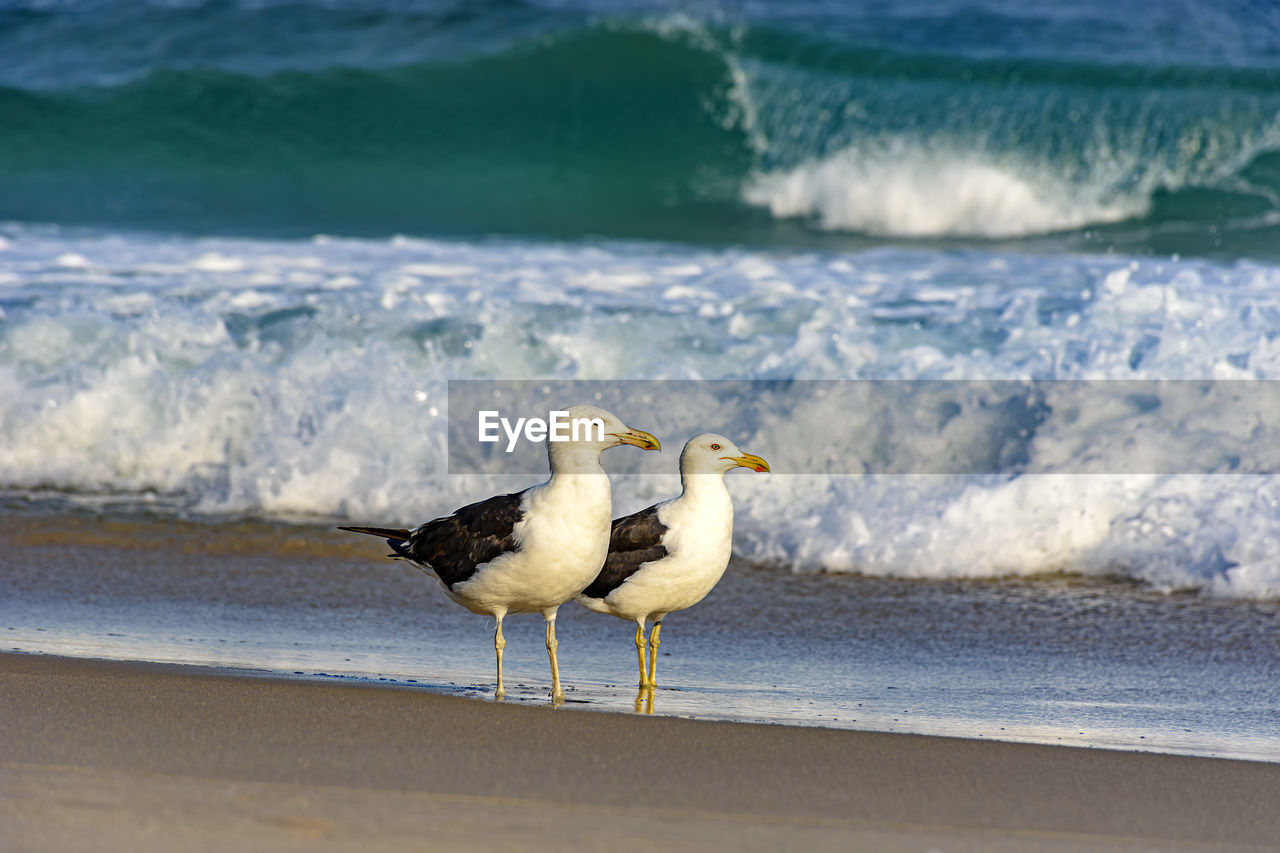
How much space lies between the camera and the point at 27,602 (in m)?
5.22

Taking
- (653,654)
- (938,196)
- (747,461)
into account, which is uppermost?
(938,196)

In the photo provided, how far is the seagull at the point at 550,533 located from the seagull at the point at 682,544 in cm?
21

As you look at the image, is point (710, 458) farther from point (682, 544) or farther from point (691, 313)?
point (691, 313)

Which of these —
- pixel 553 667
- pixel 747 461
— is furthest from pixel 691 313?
pixel 553 667

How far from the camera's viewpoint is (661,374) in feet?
23.9

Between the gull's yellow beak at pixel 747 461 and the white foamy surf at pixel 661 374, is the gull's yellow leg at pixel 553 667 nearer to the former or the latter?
the gull's yellow beak at pixel 747 461

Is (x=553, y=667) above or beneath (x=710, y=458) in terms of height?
beneath

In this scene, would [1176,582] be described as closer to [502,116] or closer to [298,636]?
[298,636]

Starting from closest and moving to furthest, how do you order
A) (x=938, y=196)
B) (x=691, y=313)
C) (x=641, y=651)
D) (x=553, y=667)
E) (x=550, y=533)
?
1. (x=550, y=533)
2. (x=553, y=667)
3. (x=641, y=651)
4. (x=691, y=313)
5. (x=938, y=196)

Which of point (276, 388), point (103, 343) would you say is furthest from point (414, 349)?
point (103, 343)

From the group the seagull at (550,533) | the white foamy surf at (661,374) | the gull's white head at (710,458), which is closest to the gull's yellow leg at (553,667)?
the seagull at (550,533)

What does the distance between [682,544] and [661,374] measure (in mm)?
3227

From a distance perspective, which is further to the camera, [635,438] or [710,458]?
[710,458]

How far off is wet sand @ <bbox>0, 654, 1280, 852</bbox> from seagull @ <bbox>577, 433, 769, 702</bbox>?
46cm
